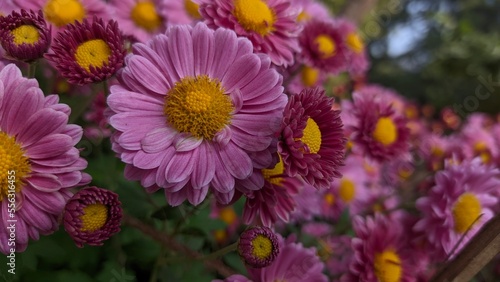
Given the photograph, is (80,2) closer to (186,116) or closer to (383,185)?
→ (186,116)

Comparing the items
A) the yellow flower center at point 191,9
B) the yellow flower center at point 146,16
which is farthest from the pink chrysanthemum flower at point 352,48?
the yellow flower center at point 146,16

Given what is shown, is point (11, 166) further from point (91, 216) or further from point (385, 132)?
point (385, 132)

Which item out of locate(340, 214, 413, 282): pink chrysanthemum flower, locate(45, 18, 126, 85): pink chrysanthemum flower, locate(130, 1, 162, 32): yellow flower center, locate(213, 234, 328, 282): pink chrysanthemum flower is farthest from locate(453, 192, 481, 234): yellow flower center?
locate(130, 1, 162, 32): yellow flower center

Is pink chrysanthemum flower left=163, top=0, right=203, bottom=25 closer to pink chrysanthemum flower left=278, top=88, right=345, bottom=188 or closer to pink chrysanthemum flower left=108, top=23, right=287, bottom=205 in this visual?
pink chrysanthemum flower left=108, top=23, right=287, bottom=205

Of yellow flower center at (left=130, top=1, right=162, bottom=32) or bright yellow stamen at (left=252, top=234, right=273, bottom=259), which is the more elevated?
bright yellow stamen at (left=252, top=234, right=273, bottom=259)

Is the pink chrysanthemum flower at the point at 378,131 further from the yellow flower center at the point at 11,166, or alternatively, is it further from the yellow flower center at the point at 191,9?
the yellow flower center at the point at 11,166

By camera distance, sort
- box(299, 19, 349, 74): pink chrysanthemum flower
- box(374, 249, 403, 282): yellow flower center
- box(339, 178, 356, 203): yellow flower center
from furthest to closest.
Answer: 1. box(339, 178, 356, 203): yellow flower center
2. box(299, 19, 349, 74): pink chrysanthemum flower
3. box(374, 249, 403, 282): yellow flower center
